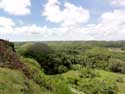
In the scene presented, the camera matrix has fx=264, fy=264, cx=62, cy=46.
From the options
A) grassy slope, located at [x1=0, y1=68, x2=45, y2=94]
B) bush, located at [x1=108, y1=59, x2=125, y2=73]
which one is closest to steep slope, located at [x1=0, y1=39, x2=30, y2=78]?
grassy slope, located at [x1=0, y1=68, x2=45, y2=94]

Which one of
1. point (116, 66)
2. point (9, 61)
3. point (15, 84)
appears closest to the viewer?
point (15, 84)

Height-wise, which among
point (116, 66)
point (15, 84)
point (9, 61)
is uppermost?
point (9, 61)

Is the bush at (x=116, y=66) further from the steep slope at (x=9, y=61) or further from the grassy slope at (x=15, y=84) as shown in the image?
the grassy slope at (x=15, y=84)

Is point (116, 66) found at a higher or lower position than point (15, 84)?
lower

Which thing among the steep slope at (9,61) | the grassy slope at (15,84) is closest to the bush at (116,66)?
the steep slope at (9,61)

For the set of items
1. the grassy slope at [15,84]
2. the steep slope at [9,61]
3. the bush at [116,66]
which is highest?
the steep slope at [9,61]

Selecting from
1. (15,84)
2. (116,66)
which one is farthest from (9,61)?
(116,66)

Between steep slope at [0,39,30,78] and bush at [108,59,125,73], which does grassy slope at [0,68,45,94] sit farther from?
bush at [108,59,125,73]

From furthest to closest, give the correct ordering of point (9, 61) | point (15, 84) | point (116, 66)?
point (116, 66) → point (9, 61) → point (15, 84)

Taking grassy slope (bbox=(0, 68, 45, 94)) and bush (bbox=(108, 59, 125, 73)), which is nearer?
grassy slope (bbox=(0, 68, 45, 94))

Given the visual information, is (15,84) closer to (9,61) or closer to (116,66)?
(9,61)

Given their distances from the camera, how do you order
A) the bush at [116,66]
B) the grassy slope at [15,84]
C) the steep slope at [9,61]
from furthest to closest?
the bush at [116,66], the steep slope at [9,61], the grassy slope at [15,84]

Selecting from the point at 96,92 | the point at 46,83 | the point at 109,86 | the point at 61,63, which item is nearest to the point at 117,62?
the point at 61,63
